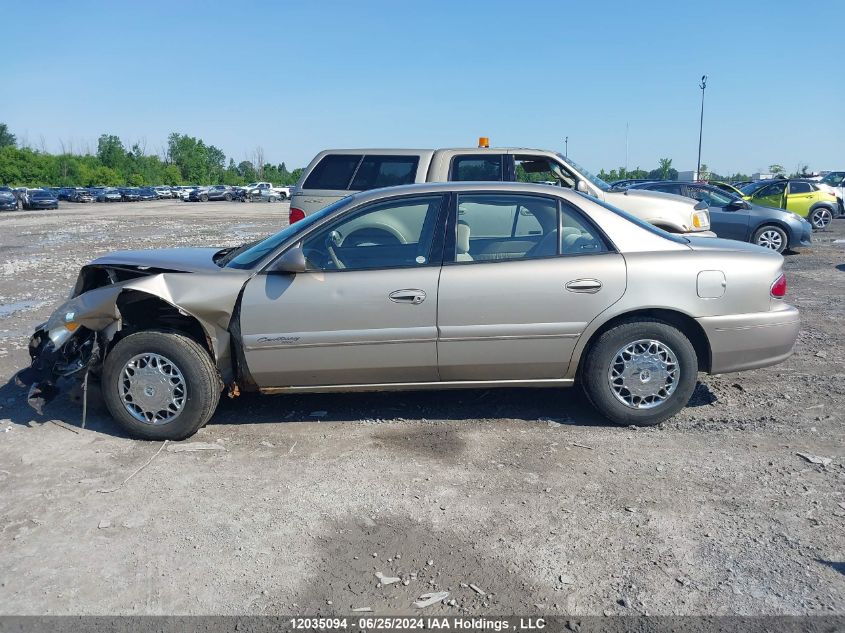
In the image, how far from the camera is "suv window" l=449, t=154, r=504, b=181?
9.80 meters

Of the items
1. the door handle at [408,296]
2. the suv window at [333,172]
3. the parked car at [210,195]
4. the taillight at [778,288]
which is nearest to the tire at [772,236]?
the suv window at [333,172]

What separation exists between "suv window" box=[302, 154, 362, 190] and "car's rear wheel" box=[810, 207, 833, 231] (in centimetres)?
1682

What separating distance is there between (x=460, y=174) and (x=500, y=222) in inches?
182

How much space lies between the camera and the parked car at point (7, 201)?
156 feet

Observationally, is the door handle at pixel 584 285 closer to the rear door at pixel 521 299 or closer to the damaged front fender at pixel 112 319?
the rear door at pixel 521 299

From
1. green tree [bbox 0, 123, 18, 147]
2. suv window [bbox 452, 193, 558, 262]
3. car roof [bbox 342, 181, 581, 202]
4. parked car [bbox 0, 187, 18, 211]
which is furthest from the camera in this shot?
green tree [bbox 0, 123, 18, 147]

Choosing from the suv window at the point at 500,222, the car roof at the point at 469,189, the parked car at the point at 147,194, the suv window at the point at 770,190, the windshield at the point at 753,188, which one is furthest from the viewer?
the parked car at the point at 147,194

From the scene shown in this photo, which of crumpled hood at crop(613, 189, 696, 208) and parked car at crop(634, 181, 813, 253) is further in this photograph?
parked car at crop(634, 181, 813, 253)

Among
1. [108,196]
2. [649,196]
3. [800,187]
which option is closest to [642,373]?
[649,196]

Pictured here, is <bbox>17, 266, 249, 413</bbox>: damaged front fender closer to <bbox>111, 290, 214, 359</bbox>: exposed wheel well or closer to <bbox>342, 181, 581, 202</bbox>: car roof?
<bbox>111, 290, 214, 359</bbox>: exposed wheel well

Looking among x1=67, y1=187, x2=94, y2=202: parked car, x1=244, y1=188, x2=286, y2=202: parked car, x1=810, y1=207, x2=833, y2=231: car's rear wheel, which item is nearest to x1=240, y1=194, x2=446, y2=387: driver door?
x1=810, y1=207, x2=833, y2=231: car's rear wheel

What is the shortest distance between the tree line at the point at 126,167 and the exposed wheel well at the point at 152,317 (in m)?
95.7

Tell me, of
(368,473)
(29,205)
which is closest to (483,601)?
(368,473)

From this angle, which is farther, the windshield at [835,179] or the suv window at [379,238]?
the windshield at [835,179]
